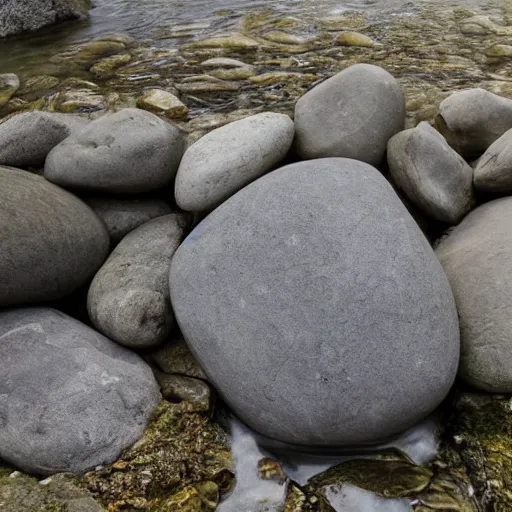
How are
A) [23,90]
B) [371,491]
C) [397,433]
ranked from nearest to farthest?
1. [371,491]
2. [397,433]
3. [23,90]

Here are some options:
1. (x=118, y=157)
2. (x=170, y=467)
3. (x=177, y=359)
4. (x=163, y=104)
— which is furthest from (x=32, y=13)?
(x=170, y=467)

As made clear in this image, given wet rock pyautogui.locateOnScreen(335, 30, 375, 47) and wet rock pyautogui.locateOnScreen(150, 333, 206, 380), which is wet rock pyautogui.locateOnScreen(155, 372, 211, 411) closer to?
wet rock pyautogui.locateOnScreen(150, 333, 206, 380)

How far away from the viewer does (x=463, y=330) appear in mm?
2240

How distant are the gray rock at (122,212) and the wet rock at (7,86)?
2.14 m

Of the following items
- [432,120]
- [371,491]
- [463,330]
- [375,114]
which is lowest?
[371,491]

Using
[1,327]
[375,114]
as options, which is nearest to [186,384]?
[1,327]

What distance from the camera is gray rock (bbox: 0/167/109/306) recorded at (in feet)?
7.73

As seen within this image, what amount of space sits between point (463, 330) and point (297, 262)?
0.75 meters

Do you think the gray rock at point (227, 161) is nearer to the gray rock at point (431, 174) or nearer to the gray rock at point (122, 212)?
the gray rock at point (122, 212)

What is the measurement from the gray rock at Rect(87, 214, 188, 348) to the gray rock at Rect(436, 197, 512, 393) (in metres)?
1.29

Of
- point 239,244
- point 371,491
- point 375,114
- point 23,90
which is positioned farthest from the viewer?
point 23,90

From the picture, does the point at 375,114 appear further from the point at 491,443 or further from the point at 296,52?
the point at 296,52

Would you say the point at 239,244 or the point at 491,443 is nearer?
the point at 491,443

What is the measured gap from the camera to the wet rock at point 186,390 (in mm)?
2262
